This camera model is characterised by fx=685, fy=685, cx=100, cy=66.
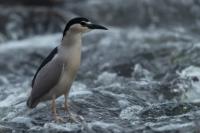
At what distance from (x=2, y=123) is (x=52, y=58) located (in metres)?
0.88

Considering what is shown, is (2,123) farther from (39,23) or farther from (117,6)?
(117,6)

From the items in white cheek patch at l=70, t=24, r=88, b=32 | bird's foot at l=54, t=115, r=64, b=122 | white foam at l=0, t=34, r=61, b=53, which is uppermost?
white foam at l=0, t=34, r=61, b=53

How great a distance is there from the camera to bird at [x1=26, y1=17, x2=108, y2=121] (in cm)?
715

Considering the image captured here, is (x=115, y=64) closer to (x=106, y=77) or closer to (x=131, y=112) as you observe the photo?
(x=106, y=77)

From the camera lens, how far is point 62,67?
7.15 m

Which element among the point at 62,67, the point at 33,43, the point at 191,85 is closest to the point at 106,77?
the point at 191,85

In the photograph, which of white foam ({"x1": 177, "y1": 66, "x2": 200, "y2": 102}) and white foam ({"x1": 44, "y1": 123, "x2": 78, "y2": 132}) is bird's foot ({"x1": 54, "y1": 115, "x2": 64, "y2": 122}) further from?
white foam ({"x1": 177, "y1": 66, "x2": 200, "y2": 102})

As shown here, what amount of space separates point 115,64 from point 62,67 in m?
3.55

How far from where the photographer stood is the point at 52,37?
1330 cm

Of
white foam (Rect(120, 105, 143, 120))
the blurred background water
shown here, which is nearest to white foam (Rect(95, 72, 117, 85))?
the blurred background water

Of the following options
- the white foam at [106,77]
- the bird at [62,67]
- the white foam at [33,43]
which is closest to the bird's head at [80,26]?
the bird at [62,67]

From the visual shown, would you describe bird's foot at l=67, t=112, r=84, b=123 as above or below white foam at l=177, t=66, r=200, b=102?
below

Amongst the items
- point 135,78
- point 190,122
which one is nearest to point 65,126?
point 190,122

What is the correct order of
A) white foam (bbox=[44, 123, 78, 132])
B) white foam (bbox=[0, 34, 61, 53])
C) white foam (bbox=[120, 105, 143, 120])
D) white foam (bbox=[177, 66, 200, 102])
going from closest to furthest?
white foam (bbox=[44, 123, 78, 132]) → white foam (bbox=[120, 105, 143, 120]) → white foam (bbox=[177, 66, 200, 102]) → white foam (bbox=[0, 34, 61, 53])
